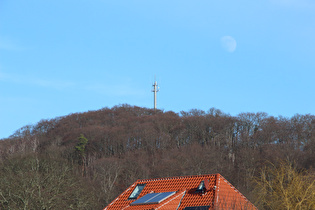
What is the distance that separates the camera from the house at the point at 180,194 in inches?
1419

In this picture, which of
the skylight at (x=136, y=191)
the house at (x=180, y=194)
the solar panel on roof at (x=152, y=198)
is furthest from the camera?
the skylight at (x=136, y=191)

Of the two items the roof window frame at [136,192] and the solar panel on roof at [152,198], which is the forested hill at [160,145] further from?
the solar panel on roof at [152,198]

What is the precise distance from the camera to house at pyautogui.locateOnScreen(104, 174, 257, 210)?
36.0 metres

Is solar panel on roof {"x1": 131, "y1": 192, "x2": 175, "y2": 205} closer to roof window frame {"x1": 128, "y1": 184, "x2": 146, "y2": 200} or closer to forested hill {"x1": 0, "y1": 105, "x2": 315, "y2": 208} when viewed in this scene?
roof window frame {"x1": 128, "y1": 184, "x2": 146, "y2": 200}

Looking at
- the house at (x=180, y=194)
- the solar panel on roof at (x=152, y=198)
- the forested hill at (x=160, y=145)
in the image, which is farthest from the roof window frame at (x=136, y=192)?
the forested hill at (x=160, y=145)

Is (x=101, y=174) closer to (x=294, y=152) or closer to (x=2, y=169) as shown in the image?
(x=2, y=169)

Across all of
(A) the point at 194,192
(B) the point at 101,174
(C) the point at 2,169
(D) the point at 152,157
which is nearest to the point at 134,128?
(D) the point at 152,157

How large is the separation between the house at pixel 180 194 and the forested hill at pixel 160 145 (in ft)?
89.6

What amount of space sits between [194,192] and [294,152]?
156 feet

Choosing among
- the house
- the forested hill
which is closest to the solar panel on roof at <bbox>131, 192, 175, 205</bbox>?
the house

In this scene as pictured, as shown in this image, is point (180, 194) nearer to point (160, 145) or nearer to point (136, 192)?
point (136, 192)

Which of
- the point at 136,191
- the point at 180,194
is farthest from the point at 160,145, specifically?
the point at 180,194

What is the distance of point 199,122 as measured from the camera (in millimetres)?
100938

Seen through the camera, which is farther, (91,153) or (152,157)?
(91,153)
